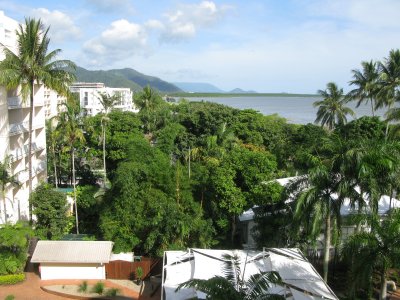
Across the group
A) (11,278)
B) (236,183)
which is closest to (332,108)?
(236,183)

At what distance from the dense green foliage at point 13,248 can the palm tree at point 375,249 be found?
15.9 metres

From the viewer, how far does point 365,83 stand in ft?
119

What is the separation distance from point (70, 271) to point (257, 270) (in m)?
10.4

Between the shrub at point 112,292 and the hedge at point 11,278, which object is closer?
the shrub at point 112,292

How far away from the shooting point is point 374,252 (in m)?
13.0

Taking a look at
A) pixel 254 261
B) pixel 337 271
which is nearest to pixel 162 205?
pixel 254 261

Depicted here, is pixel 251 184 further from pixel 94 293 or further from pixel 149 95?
pixel 149 95

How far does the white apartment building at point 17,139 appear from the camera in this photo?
86.7 feet

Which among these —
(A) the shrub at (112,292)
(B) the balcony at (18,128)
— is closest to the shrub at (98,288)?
(A) the shrub at (112,292)

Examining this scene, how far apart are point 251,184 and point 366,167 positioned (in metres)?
7.15

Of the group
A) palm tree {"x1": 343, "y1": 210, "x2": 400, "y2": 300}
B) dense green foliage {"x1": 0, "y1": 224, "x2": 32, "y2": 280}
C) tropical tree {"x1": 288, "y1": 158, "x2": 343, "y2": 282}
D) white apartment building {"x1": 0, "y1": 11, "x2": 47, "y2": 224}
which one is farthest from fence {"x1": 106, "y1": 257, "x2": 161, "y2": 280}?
palm tree {"x1": 343, "y1": 210, "x2": 400, "y2": 300}

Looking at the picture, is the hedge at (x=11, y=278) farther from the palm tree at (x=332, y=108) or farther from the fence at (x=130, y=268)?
the palm tree at (x=332, y=108)

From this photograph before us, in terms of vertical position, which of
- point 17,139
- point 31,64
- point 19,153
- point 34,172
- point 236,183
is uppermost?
point 31,64

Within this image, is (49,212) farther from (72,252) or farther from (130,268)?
(130,268)
